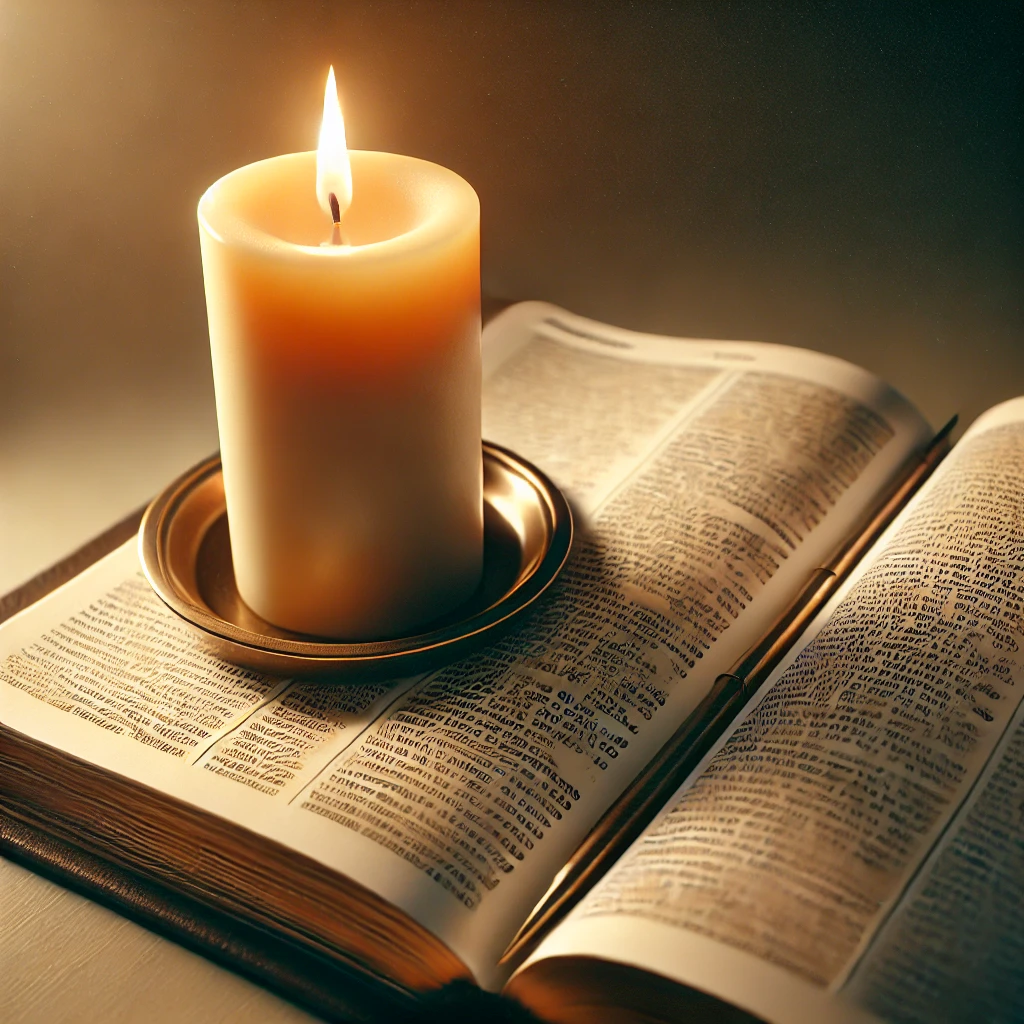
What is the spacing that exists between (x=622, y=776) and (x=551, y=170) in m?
0.67

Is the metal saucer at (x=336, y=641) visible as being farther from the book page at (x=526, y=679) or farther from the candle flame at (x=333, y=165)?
the candle flame at (x=333, y=165)

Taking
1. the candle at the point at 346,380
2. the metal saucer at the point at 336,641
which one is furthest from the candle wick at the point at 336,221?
the metal saucer at the point at 336,641

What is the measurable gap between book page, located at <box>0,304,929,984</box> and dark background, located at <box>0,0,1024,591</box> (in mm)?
228

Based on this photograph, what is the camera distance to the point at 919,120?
38.3 inches

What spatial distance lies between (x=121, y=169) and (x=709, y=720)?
0.61 meters

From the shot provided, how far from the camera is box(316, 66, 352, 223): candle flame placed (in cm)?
52

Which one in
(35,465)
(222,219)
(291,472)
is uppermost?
(222,219)

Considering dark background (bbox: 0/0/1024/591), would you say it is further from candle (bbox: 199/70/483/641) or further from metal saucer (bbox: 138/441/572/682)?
candle (bbox: 199/70/483/641)

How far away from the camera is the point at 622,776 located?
529 mm

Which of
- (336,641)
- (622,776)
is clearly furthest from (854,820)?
(336,641)

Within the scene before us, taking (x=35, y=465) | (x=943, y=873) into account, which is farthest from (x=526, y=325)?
(x=943, y=873)

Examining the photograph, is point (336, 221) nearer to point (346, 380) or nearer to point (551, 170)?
point (346, 380)

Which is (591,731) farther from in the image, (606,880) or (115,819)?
(115,819)

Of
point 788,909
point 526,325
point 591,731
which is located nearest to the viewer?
point 788,909
